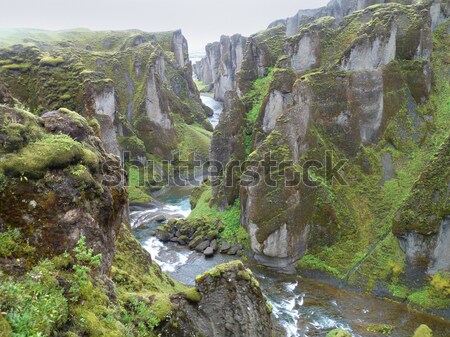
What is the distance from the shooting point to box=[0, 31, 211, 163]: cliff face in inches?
1992

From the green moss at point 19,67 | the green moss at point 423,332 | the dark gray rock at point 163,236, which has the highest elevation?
the green moss at point 19,67

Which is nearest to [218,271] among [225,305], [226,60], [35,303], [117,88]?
[225,305]

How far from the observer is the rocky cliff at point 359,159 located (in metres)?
31.8

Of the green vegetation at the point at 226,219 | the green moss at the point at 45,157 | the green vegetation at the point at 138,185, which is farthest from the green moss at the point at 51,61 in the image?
the green moss at the point at 45,157

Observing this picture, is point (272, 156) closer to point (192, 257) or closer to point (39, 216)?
point (192, 257)

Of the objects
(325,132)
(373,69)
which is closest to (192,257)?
(325,132)

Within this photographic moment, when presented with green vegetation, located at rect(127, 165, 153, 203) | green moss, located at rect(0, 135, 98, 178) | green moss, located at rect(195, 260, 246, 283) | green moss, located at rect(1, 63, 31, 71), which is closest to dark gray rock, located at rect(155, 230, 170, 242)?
green vegetation, located at rect(127, 165, 153, 203)

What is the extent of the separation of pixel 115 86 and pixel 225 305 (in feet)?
214

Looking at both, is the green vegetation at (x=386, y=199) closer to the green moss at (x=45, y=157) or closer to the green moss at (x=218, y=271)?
the green moss at (x=218, y=271)

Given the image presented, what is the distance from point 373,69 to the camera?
4091 cm

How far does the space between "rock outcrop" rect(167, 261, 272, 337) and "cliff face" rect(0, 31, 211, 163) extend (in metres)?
30.6

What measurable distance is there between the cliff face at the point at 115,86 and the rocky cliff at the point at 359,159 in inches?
815

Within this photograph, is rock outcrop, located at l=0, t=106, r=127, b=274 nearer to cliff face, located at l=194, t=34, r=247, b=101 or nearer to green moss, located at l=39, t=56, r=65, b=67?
green moss, located at l=39, t=56, r=65, b=67

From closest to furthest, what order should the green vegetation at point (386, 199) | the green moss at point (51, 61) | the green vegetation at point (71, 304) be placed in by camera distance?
the green vegetation at point (71, 304)
the green vegetation at point (386, 199)
the green moss at point (51, 61)
